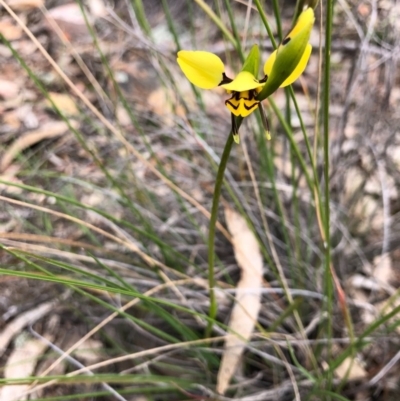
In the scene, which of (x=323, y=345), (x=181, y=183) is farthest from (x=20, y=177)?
(x=323, y=345)

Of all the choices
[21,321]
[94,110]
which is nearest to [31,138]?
[21,321]

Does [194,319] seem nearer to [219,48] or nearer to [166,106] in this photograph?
[166,106]

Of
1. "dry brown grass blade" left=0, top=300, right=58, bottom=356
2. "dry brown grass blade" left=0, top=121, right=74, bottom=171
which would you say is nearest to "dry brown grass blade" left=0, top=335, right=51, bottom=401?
"dry brown grass blade" left=0, top=300, right=58, bottom=356

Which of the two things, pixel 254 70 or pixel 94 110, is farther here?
pixel 94 110

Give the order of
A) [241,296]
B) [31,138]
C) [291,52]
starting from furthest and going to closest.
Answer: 1. [31,138]
2. [241,296]
3. [291,52]

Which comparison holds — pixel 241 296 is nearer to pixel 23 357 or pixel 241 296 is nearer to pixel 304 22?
pixel 23 357
